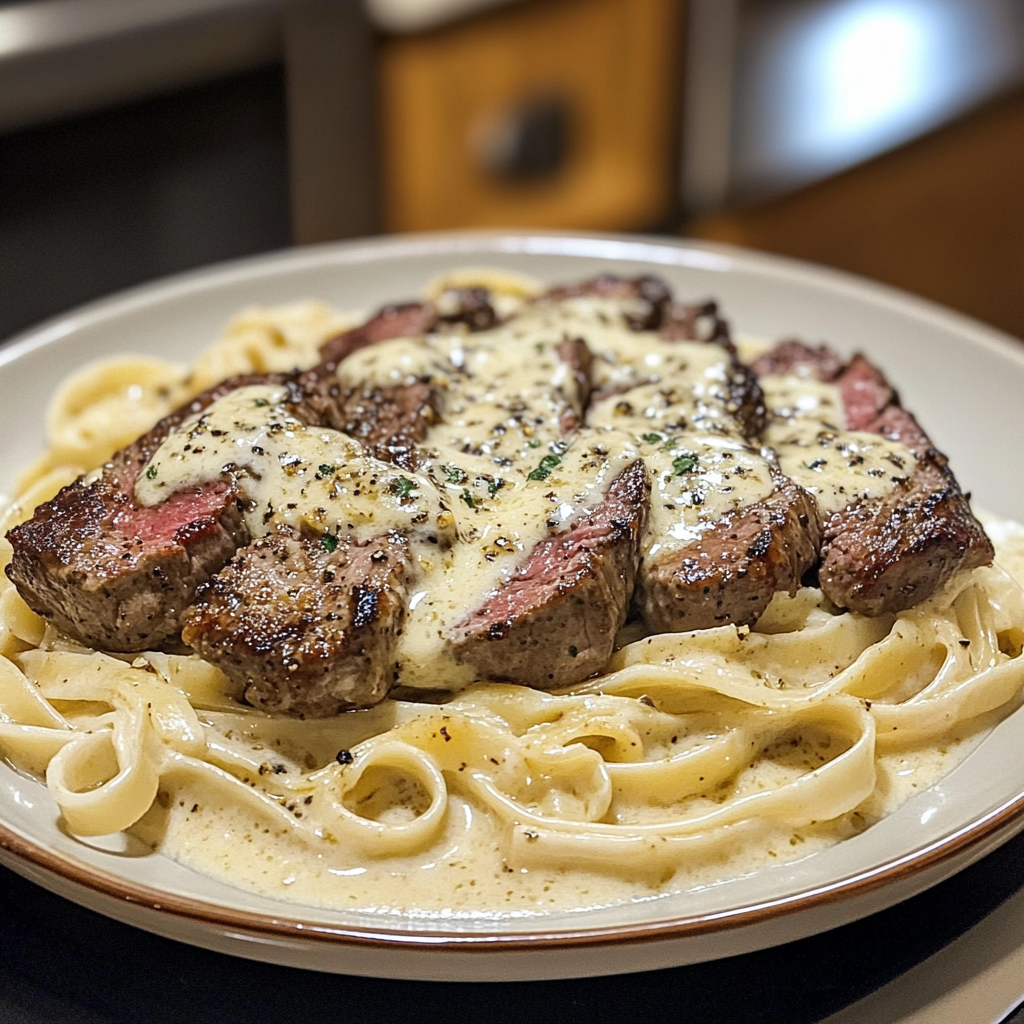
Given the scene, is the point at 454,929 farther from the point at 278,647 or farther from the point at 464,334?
the point at 464,334

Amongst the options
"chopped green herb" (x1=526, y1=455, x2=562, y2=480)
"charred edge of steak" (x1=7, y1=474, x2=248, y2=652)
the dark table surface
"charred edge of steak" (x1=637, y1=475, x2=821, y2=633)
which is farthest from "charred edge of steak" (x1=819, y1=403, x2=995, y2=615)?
"charred edge of steak" (x1=7, y1=474, x2=248, y2=652)

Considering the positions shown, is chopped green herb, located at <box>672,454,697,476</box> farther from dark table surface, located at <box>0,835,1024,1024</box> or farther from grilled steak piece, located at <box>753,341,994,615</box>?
dark table surface, located at <box>0,835,1024,1024</box>

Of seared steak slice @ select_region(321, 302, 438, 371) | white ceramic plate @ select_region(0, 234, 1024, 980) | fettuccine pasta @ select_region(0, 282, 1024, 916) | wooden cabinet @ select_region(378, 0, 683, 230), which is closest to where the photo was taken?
white ceramic plate @ select_region(0, 234, 1024, 980)

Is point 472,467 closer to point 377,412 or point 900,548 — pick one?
point 377,412

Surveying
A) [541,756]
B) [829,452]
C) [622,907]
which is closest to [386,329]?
[829,452]

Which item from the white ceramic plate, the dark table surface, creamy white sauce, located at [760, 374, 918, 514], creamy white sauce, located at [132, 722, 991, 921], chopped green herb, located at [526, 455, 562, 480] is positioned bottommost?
the dark table surface
